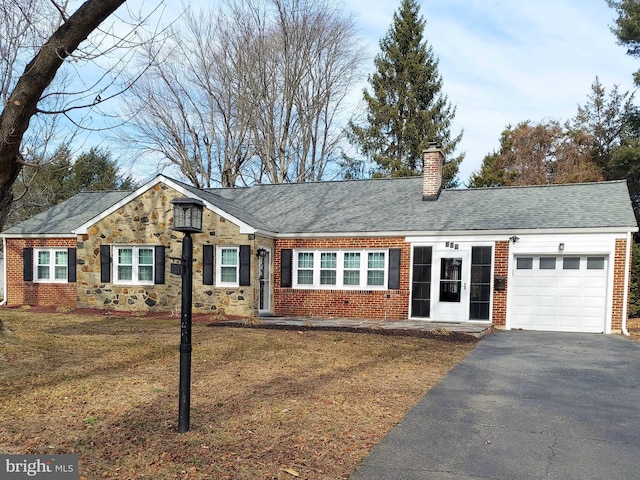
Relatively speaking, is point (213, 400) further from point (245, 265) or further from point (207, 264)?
point (207, 264)

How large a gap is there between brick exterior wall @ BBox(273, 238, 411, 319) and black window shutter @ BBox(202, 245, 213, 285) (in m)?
2.05

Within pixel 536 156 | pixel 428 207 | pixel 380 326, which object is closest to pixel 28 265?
pixel 380 326

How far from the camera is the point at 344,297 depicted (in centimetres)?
1447

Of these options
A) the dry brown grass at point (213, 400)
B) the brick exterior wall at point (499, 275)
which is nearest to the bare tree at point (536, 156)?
the brick exterior wall at point (499, 275)

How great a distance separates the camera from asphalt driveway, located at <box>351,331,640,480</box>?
375 centimetres

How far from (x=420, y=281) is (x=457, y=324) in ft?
5.31

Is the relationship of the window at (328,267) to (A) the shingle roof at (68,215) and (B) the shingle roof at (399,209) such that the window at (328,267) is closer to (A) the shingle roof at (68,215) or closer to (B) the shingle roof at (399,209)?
(B) the shingle roof at (399,209)

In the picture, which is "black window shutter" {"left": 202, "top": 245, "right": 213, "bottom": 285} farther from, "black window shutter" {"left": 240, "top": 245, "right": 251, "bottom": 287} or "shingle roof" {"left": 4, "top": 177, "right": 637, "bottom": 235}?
"shingle roof" {"left": 4, "top": 177, "right": 637, "bottom": 235}

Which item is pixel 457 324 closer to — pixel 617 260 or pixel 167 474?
pixel 617 260

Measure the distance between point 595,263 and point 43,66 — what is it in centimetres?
1271

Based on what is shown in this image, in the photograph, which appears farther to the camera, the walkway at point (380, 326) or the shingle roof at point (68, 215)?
the shingle roof at point (68, 215)

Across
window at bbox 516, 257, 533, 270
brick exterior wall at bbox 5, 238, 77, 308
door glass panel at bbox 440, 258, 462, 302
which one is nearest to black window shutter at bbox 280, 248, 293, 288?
door glass panel at bbox 440, 258, 462, 302

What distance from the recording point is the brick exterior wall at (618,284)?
475 inches

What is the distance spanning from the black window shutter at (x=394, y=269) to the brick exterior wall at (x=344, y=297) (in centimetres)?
11
